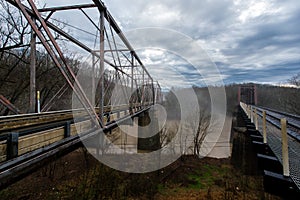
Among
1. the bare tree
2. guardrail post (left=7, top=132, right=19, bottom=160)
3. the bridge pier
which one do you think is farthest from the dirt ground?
guardrail post (left=7, top=132, right=19, bottom=160)

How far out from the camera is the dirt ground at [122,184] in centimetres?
993

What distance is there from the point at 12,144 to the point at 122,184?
1011 centimetres

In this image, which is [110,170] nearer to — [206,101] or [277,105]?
[206,101]

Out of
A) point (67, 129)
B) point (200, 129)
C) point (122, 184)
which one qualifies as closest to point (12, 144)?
point (67, 129)

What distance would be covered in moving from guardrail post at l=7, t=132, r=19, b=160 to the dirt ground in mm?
8180

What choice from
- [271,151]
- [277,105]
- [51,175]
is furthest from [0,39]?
[277,105]

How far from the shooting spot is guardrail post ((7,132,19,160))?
83.1 inches

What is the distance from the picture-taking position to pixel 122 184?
36.8 ft

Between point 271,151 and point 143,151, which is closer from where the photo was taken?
point 271,151

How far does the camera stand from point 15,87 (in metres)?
9.88

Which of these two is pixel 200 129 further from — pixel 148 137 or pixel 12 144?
pixel 12 144

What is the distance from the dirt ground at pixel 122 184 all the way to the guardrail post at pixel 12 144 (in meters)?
8.18

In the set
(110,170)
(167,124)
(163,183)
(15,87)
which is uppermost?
(15,87)

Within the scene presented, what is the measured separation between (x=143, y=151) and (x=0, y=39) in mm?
12209
